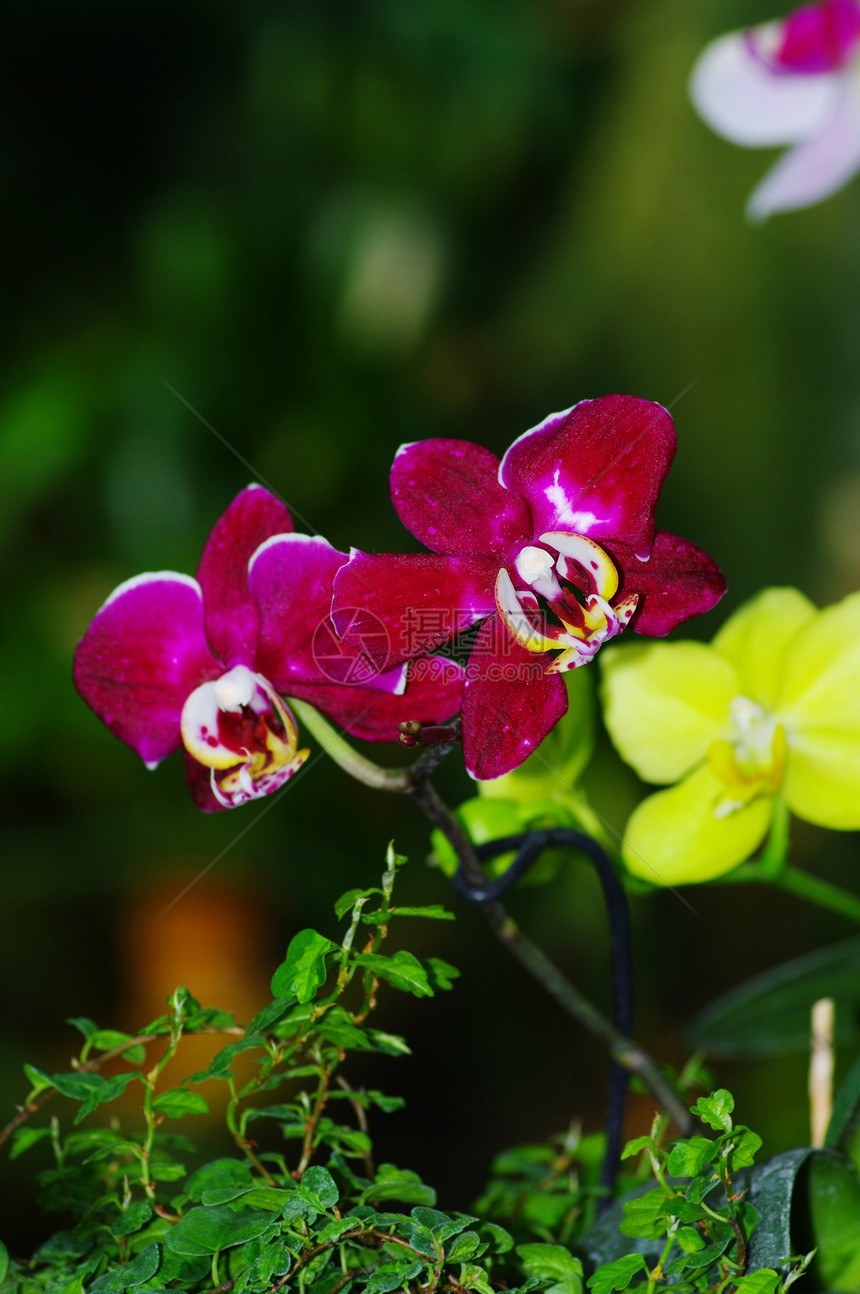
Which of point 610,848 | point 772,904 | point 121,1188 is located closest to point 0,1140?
point 121,1188

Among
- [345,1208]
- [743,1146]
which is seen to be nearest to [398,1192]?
[345,1208]

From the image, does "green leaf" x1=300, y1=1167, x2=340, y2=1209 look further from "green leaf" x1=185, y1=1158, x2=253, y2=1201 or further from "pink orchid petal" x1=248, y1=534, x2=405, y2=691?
"pink orchid petal" x1=248, y1=534, x2=405, y2=691

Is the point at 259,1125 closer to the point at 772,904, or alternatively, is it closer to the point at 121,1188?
the point at 772,904

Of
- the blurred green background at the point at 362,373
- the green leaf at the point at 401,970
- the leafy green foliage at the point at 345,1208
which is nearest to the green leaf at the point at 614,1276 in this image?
the leafy green foliage at the point at 345,1208

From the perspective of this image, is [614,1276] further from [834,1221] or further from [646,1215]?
[834,1221]

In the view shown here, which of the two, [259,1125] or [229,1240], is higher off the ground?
[229,1240]

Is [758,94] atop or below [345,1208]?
atop

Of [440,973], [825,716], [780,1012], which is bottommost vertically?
[780,1012]
